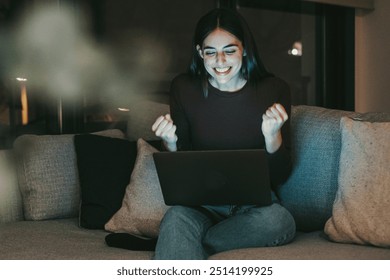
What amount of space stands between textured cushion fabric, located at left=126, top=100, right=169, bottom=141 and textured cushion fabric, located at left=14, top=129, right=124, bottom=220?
9.2 inches

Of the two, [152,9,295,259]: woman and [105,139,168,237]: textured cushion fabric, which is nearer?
[152,9,295,259]: woman

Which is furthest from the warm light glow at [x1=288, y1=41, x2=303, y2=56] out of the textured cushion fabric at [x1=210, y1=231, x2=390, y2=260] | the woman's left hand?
the textured cushion fabric at [x1=210, y1=231, x2=390, y2=260]

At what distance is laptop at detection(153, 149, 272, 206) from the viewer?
4.28 ft

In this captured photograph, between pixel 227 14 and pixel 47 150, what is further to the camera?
pixel 47 150

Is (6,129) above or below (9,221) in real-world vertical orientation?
above

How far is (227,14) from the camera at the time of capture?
158cm

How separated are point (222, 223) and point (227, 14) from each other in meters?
0.56

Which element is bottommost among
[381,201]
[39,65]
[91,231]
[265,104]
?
[91,231]

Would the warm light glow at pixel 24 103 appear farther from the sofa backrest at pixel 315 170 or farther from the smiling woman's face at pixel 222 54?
the sofa backrest at pixel 315 170

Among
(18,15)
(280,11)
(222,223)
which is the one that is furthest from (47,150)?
(280,11)

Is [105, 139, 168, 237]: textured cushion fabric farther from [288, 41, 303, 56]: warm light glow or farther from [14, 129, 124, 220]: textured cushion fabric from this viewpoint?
[288, 41, 303, 56]: warm light glow

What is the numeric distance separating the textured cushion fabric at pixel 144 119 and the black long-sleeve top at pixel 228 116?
1.03 feet

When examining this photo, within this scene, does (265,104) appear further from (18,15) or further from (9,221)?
(18,15)

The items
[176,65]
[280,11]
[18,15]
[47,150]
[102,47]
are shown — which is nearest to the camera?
[47,150]
